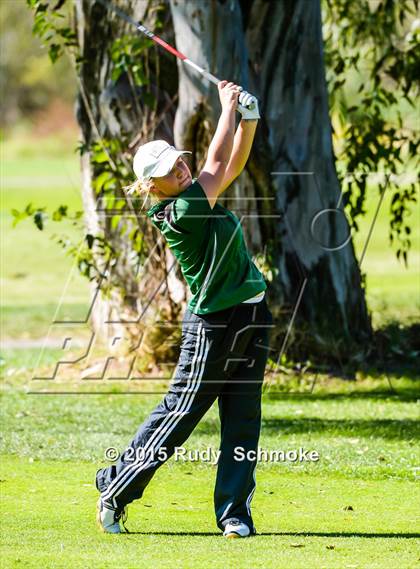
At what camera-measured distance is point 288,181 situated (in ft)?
38.1

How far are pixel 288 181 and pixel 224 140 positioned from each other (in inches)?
229

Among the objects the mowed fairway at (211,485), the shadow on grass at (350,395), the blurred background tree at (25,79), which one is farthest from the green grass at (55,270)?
the blurred background tree at (25,79)

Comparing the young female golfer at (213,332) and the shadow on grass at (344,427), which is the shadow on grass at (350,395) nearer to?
the shadow on grass at (344,427)

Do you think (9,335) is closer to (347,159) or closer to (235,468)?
(347,159)

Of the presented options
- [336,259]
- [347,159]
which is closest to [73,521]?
[336,259]

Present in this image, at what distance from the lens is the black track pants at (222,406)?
5875 millimetres

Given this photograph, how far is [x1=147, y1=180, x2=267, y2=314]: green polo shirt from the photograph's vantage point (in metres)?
5.72

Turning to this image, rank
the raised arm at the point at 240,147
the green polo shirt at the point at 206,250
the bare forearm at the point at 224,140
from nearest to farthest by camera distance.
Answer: the green polo shirt at the point at 206,250
the bare forearm at the point at 224,140
the raised arm at the point at 240,147

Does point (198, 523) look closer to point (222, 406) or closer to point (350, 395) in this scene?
point (222, 406)

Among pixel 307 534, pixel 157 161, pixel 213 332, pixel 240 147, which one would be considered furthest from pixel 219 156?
pixel 307 534

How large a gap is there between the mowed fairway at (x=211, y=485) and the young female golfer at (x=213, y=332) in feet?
0.81

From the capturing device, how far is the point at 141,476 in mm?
5953

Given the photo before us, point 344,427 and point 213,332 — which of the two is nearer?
point 213,332

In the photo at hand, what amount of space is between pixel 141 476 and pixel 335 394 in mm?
5203
